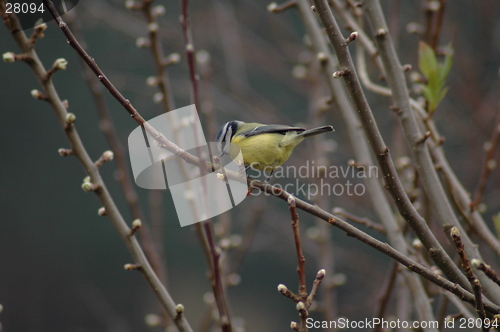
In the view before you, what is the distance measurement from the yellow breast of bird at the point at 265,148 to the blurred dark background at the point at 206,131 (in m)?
0.84

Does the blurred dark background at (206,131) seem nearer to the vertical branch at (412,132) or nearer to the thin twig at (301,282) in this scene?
the vertical branch at (412,132)

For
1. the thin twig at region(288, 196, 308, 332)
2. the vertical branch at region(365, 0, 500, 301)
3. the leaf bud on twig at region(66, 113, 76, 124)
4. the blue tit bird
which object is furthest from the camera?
the blue tit bird

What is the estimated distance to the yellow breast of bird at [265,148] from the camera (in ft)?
6.91

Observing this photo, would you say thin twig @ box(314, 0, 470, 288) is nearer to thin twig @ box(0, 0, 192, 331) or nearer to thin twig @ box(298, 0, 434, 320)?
thin twig @ box(298, 0, 434, 320)

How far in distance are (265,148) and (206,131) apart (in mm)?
1068

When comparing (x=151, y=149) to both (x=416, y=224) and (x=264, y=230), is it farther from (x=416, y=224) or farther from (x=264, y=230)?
(x=264, y=230)

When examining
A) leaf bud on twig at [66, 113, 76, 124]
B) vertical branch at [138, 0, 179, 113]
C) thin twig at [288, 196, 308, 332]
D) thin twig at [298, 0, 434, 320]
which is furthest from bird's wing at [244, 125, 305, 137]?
thin twig at [288, 196, 308, 332]

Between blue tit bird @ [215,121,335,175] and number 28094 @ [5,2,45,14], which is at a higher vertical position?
number 28094 @ [5,2,45,14]

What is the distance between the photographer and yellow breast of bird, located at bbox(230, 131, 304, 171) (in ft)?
6.91

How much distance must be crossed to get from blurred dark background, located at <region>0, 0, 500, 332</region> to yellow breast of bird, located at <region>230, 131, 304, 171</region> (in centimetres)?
84

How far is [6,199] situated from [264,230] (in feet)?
9.67

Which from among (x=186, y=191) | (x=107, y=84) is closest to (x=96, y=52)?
(x=186, y=191)

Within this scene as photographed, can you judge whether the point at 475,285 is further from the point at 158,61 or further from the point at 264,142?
the point at 158,61

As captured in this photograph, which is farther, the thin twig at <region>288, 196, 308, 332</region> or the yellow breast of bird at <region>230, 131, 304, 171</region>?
the yellow breast of bird at <region>230, 131, 304, 171</region>
